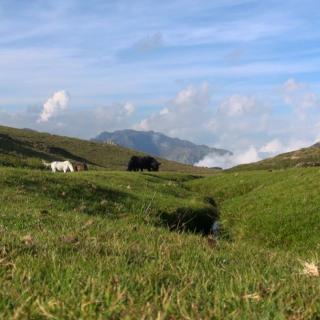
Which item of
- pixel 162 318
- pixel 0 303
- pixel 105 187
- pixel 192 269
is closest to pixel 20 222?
pixel 192 269

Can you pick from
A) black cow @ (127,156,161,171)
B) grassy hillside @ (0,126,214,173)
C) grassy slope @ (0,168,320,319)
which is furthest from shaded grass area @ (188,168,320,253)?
grassy hillside @ (0,126,214,173)

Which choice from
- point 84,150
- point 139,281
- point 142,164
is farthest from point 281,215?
point 84,150

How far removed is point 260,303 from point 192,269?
1838mm

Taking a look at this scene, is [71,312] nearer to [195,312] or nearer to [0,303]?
[0,303]

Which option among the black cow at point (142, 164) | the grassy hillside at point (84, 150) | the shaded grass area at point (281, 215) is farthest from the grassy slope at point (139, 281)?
the grassy hillside at point (84, 150)

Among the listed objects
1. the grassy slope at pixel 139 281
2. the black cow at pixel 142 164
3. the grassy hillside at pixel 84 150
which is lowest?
the grassy slope at pixel 139 281

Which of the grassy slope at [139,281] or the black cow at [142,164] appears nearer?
the grassy slope at [139,281]

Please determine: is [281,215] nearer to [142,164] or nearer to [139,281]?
[139,281]

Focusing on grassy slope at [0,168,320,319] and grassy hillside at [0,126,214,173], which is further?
grassy hillside at [0,126,214,173]

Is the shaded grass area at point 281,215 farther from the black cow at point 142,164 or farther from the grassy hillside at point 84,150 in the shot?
the grassy hillside at point 84,150

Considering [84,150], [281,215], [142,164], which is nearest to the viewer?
[281,215]

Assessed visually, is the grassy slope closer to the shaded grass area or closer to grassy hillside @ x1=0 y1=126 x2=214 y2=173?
the shaded grass area

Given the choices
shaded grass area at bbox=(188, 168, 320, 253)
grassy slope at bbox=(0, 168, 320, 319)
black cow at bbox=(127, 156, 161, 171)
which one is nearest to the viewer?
grassy slope at bbox=(0, 168, 320, 319)

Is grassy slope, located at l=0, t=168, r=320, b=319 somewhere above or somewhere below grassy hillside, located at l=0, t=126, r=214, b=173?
below
